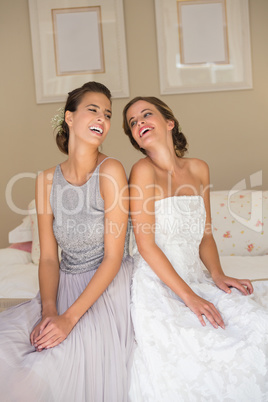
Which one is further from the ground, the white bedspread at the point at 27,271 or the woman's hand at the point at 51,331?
the woman's hand at the point at 51,331

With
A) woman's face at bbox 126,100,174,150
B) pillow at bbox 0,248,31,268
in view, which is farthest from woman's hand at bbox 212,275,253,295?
pillow at bbox 0,248,31,268

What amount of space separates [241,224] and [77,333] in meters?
1.60

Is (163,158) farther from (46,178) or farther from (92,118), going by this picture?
(46,178)

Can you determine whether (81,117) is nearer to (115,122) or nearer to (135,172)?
(135,172)

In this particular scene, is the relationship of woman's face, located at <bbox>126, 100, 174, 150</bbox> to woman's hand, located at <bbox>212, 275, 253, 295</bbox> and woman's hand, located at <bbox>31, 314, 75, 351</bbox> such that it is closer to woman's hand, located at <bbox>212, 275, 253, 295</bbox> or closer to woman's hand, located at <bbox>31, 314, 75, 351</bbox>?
woman's hand, located at <bbox>212, 275, 253, 295</bbox>

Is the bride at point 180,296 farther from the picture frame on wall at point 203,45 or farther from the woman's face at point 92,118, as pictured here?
the picture frame on wall at point 203,45

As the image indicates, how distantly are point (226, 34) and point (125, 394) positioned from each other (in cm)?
264

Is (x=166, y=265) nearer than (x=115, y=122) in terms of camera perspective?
Yes

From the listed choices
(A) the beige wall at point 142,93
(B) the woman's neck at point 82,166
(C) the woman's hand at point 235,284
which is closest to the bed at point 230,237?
(A) the beige wall at point 142,93

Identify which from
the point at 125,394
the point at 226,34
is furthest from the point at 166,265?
the point at 226,34

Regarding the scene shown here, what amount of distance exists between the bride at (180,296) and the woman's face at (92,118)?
0.44 feet

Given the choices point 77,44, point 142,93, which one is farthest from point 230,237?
point 77,44

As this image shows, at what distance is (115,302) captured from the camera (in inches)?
55.9

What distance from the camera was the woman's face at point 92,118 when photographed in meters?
1.66
